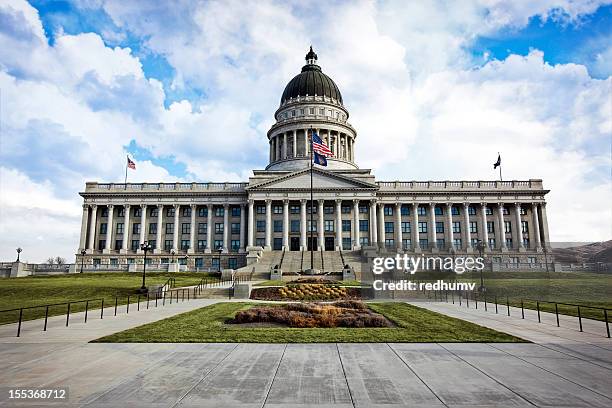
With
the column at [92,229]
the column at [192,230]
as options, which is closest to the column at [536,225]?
the column at [192,230]

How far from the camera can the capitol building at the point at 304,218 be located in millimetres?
73562

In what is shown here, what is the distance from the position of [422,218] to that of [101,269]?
6053 cm

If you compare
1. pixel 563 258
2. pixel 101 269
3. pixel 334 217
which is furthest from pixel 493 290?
pixel 101 269

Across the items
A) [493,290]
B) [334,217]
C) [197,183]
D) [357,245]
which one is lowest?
[493,290]

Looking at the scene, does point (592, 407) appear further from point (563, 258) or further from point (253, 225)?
point (253, 225)

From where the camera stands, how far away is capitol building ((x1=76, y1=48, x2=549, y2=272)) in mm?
73562

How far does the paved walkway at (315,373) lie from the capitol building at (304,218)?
59.9 m

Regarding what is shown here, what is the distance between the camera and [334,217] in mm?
74875

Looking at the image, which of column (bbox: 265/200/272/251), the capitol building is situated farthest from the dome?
column (bbox: 265/200/272/251)

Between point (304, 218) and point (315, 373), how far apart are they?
63921 mm

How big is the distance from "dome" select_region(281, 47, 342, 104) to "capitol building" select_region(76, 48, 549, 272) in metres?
27.9

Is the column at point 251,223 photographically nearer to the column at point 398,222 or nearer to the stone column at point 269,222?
the stone column at point 269,222

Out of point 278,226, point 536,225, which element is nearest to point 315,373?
point 278,226

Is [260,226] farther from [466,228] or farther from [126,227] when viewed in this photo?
[466,228]
